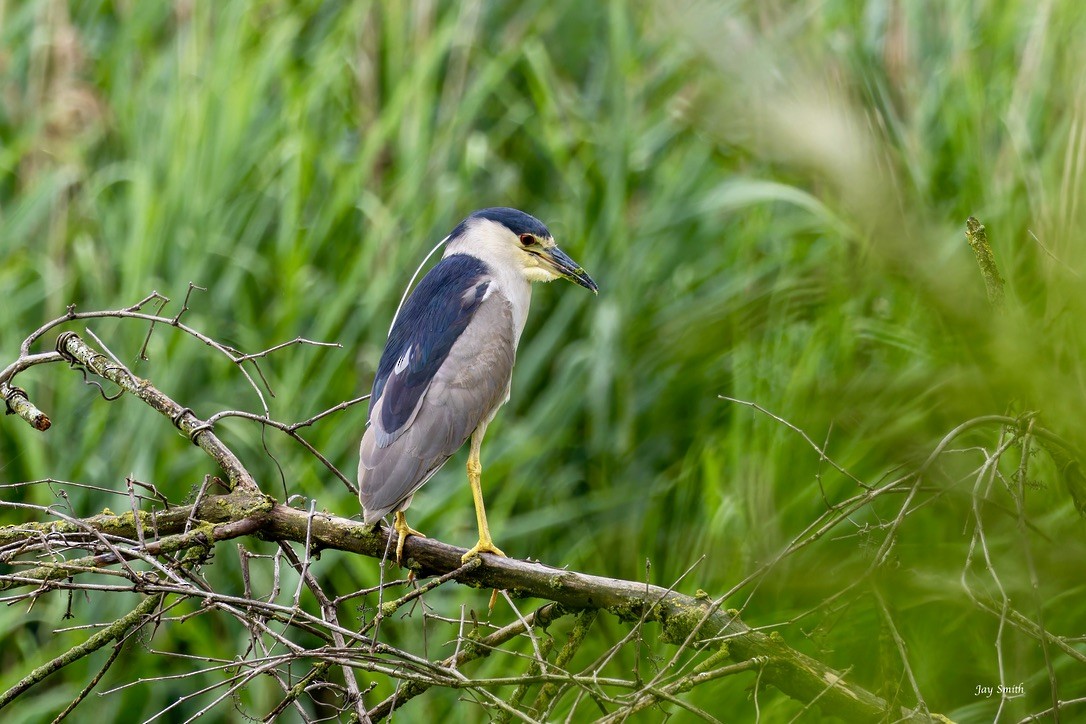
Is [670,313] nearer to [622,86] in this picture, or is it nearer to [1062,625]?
[622,86]

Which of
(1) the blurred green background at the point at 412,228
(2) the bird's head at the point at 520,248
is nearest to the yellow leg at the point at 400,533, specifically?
(1) the blurred green background at the point at 412,228

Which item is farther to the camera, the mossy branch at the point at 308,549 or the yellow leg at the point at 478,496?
the yellow leg at the point at 478,496

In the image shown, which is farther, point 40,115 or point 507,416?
point 40,115

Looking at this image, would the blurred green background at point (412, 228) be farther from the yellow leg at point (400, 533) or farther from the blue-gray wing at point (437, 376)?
the blue-gray wing at point (437, 376)

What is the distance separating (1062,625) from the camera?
43 cm

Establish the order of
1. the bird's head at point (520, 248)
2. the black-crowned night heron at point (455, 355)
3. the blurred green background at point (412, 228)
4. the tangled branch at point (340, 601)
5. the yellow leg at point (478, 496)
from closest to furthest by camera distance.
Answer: the tangled branch at point (340, 601) < the yellow leg at point (478, 496) < the black-crowned night heron at point (455, 355) < the blurred green background at point (412, 228) < the bird's head at point (520, 248)

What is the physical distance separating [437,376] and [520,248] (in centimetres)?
47

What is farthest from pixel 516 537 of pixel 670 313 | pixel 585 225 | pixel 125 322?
pixel 125 322

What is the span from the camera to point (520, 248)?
2.73 meters

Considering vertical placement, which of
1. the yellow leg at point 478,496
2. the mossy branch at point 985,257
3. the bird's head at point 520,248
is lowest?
the yellow leg at point 478,496

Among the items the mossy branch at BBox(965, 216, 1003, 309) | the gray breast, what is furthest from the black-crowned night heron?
the mossy branch at BBox(965, 216, 1003, 309)

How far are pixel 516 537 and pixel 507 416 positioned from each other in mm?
454

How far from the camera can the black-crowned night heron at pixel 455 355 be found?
7.30 ft

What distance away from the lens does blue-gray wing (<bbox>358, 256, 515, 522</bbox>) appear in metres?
2.27
